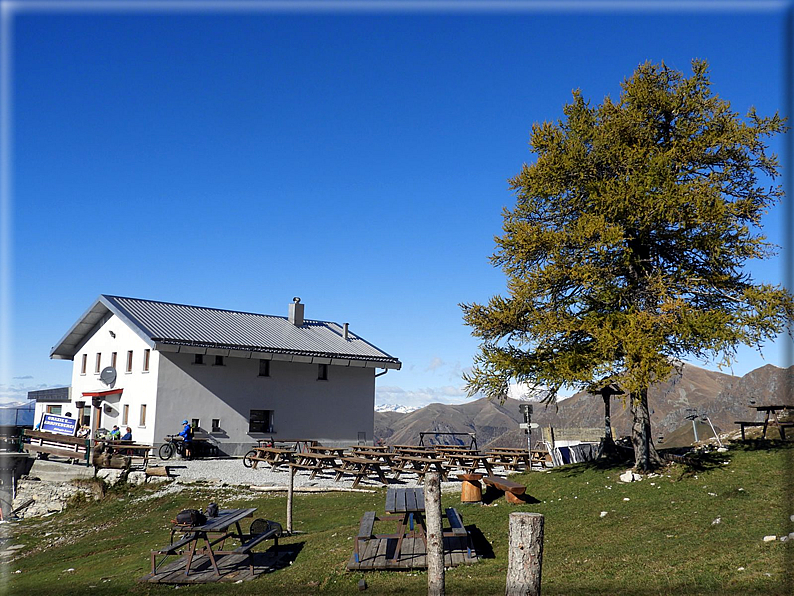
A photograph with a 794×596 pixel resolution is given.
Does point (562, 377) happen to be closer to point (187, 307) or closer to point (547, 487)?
point (547, 487)

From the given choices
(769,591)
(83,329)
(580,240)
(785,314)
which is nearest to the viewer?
(769,591)

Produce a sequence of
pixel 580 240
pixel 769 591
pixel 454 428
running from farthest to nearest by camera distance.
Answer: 1. pixel 454 428
2. pixel 580 240
3. pixel 769 591

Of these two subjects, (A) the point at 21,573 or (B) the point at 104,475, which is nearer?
(A) the point at 21,573

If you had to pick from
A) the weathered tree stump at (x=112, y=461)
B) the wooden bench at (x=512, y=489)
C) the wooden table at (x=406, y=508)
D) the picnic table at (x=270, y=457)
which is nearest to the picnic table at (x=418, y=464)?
the picnic table at (x=270, y=457)

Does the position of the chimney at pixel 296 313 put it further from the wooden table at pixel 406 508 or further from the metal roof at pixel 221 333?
the wooden table at pixel 406 508

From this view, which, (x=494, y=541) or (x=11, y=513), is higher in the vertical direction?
(x=494, y=541)

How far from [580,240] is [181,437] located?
19.5 meters

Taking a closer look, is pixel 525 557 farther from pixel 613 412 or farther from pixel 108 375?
pixel 613 412

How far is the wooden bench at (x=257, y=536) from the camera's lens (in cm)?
1091

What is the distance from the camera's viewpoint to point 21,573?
44.9 ft

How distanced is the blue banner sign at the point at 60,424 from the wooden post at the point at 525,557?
97.1ft

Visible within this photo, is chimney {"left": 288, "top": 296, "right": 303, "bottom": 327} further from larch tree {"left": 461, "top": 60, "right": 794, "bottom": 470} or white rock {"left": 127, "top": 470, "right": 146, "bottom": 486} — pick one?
larch tree {"left": 461, "top": 60, "right": 794, "bottom": 470}

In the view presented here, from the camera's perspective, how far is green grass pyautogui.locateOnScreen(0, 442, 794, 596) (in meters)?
8.72

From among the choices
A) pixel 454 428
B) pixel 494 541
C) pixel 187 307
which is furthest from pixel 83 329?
pixel 454 428
